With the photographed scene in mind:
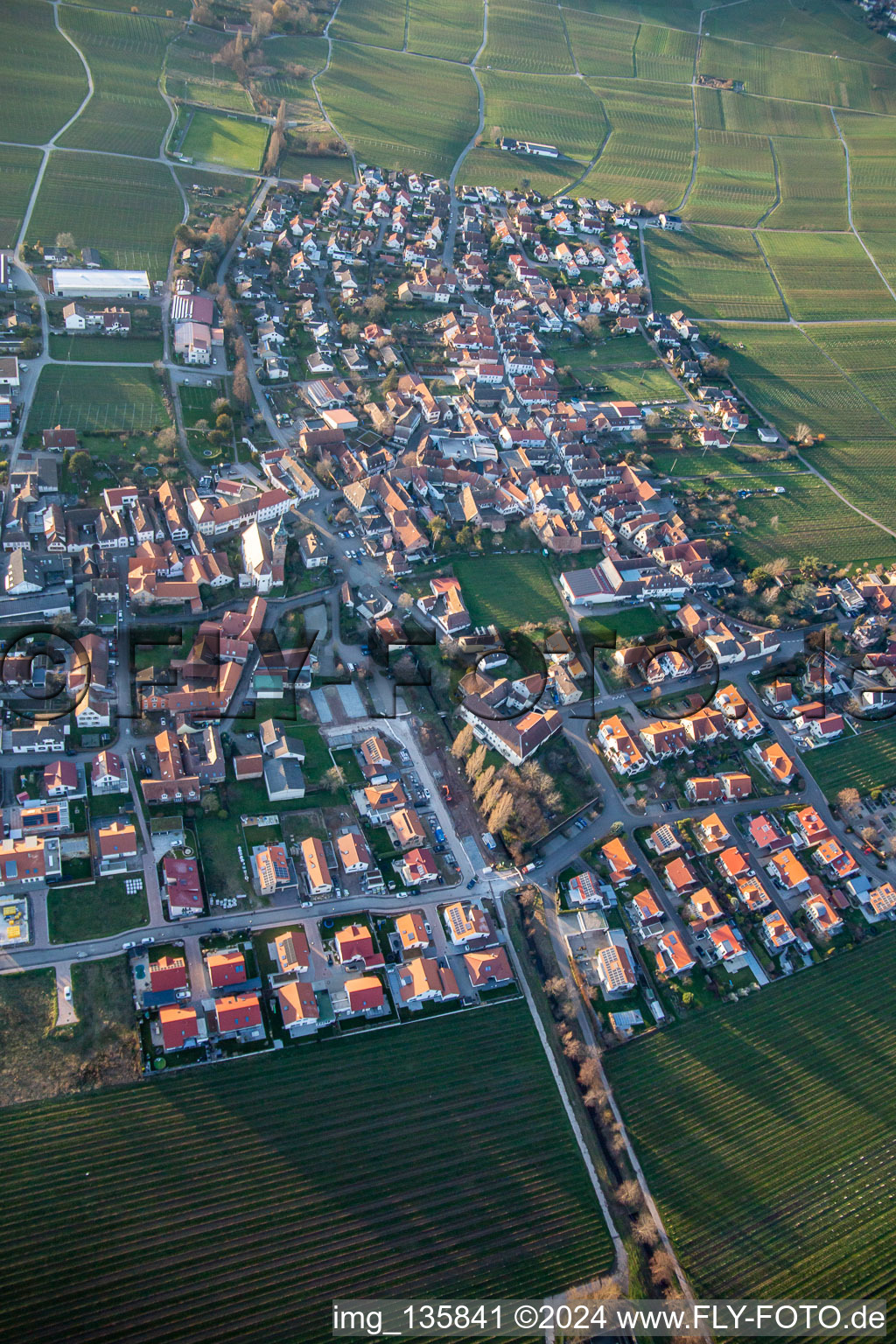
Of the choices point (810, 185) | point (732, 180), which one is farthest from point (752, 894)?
point (810, 185)

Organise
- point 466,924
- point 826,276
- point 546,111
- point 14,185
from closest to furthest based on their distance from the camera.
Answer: point 466,924, point 14,185, point 826,276, point 546,111

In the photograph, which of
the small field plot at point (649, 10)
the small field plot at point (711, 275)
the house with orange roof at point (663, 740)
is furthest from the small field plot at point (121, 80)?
the house with orange roof at point (663, 740)

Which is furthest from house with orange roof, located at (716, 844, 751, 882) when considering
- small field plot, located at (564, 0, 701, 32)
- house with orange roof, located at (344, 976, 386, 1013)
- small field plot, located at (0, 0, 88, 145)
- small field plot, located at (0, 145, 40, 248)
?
small field plot, located at (564, 0, 701, 32)

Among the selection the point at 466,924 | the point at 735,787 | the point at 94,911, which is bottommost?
the point at 94,911

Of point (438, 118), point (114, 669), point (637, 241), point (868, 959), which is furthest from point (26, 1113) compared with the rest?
point (438, 118)

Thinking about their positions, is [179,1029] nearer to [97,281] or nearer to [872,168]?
[97,281]

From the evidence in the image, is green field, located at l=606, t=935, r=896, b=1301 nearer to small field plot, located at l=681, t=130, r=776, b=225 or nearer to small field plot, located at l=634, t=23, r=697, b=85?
small field plot, located at l=681, t=130, r=776, b=225
